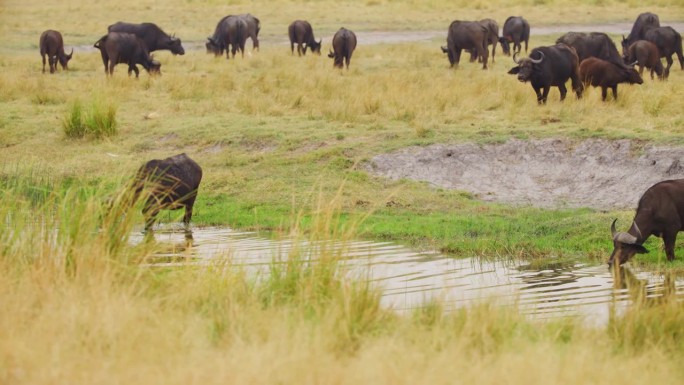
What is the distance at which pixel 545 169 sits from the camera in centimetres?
1298

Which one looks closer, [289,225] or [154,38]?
[289,225]

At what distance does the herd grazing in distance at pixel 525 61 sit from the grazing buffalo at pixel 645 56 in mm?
20

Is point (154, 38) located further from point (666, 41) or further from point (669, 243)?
point (669, 243)

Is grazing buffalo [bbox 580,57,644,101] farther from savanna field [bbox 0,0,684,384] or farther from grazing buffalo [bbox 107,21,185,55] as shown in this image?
grazing buffalo [bbox 107,21,185,55]

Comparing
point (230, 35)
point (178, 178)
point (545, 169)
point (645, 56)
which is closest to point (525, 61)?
point (545, 169)

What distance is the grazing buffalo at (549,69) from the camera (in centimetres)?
1708

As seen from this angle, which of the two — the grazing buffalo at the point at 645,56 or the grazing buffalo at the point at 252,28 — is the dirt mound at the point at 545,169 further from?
the grazing buffalo at the point at 252,28

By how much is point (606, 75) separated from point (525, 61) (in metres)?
1.31

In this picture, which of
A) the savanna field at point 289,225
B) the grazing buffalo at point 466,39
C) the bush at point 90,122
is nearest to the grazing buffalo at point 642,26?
the savanna field at point 289,225

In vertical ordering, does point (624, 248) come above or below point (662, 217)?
below

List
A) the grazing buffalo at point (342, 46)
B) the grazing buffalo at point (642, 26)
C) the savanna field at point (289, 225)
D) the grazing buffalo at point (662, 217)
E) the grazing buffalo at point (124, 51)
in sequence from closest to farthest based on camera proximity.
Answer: the savanna field at point (289, 225) < the grazing buffalo at point (662, 217) < the grazing buffalo at point (124, 51) < the grazing buffalo at point (342, 46) < the grazing buffalo at point (642, 26)

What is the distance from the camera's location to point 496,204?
38.6ft

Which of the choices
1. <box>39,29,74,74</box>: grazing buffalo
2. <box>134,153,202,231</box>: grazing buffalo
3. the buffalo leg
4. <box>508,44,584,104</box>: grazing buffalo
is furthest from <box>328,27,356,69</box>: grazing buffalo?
the buffalo leg

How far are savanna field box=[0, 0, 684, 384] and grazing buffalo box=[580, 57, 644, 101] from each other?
0.39 metres
